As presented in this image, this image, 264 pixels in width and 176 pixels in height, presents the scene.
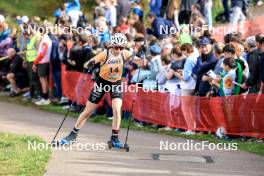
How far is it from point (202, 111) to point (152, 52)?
2.28 metres

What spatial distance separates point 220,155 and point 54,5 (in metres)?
19.6

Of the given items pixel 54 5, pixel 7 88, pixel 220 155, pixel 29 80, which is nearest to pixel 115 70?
pixel 220 155

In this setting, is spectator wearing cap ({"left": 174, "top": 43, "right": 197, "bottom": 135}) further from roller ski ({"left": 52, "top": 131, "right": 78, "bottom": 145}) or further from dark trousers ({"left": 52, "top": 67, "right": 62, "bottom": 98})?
dark trousers ({"left": 52, "top": 67, "right": 62, "bottom": 98})

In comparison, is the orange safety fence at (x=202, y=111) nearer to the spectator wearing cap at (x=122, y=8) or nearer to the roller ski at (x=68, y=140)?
the roller ski at (x=68, y=140)

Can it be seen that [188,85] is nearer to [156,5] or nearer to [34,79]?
[34,79]

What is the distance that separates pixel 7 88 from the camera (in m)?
21.8

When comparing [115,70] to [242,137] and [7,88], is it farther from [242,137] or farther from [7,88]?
[7,88]

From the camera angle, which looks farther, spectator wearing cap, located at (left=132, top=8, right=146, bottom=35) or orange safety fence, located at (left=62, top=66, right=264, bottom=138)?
spectator wearing cap, located at (left=132, top=8, right=146, bottom=35)

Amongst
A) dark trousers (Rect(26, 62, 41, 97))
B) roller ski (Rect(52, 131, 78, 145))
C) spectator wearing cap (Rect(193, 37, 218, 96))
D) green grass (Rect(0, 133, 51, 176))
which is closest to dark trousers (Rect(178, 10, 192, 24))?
dark trousers (Rect(26, 62, 41, 97))

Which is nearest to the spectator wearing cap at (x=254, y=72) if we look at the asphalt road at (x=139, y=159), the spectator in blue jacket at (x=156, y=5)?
the asphalt road at (x=139, y=159)

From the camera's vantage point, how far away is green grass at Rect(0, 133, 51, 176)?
1020 cm

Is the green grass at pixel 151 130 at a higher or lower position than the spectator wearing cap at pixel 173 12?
lower

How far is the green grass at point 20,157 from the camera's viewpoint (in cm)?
1020

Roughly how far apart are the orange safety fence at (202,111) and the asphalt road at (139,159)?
0.76 metres
